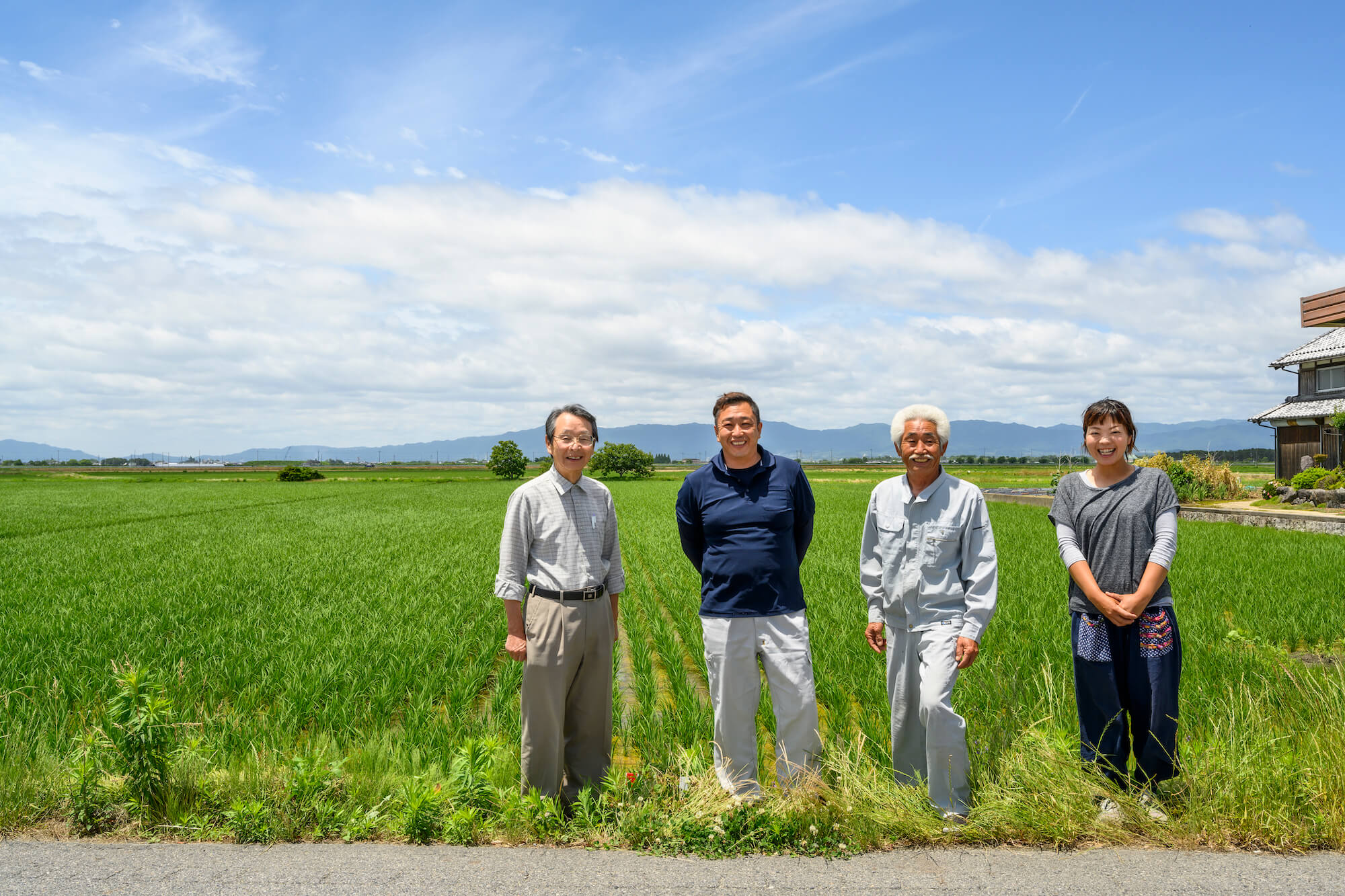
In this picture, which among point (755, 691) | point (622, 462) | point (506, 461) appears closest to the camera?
point (755, 691)

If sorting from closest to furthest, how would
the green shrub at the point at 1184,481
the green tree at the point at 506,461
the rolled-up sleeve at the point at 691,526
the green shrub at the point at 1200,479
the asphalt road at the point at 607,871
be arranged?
the asphalt road at the point at 607,871 < the rolled-up sleeve at the point at 691,526 < the green shrub at the point at 1184,481 < the green shrub at the point at 1200,479 < the green tree at the point at 506,461

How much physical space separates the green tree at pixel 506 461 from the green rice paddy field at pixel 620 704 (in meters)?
64.0

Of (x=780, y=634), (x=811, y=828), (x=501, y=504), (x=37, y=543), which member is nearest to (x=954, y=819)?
(x=811, y=828)

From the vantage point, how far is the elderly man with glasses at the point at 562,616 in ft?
10.3

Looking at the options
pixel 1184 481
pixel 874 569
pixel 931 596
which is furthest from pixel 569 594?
pixel 1184 481

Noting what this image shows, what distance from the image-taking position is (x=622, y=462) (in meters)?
72.8

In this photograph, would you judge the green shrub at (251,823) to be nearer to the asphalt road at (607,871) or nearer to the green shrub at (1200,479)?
the asphalt road at (607,871)

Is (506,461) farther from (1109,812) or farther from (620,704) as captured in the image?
(1109,812)

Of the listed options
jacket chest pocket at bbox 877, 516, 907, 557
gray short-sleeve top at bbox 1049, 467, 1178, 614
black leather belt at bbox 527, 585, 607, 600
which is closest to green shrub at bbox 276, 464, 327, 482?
black leather belt at bbox 527, 585, 607, 600

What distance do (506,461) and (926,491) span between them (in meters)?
75.6

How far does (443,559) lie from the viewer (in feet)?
43.0

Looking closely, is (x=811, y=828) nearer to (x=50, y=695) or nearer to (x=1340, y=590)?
(x=50, y=695)

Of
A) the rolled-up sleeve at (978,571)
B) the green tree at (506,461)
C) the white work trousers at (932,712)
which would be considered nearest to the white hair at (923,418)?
the rolled-up sleeve at (978,571)

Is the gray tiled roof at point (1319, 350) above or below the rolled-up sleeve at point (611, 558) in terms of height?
above
